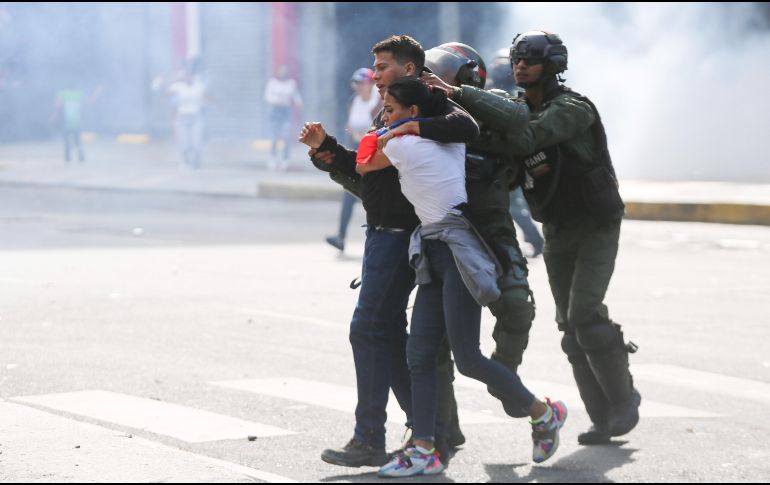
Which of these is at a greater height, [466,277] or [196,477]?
[466,277]

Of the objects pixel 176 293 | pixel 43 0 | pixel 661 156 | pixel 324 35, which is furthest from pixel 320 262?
pixel 324 35

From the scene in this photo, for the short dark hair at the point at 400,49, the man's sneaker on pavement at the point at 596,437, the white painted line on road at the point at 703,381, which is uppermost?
the short dark hair at the point at 400,49

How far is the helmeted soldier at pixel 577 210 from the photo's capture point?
6.00m

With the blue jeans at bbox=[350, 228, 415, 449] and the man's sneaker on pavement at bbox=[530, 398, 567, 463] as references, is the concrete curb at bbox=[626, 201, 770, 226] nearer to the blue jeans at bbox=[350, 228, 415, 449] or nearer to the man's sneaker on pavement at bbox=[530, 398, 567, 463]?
the man's sneaker on pavement at bbox=[530, 398, 567, 463]

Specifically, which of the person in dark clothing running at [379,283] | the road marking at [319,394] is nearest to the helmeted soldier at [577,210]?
the person in dark clothing running at [379,283]

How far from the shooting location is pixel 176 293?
10.6 m

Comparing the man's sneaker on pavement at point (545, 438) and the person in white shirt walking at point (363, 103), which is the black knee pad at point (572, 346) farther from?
the person in white shirt walking at point (363, 103)

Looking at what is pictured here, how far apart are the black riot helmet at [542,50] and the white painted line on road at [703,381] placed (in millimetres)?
2087

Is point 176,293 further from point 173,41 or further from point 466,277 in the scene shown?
point 173,41

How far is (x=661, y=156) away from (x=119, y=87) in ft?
37.3

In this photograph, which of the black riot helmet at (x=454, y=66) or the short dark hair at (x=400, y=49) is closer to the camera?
the short dark hair at (x=400, y=49)

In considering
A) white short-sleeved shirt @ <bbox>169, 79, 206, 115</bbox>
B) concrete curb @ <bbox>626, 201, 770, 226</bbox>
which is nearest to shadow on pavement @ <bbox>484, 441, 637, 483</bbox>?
concrete curb @ <bbox>626, 201, 770, 226</bbox>

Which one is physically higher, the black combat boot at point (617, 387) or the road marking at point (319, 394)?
the black combat boot at point (617, 387)

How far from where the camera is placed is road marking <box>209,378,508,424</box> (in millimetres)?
6844
